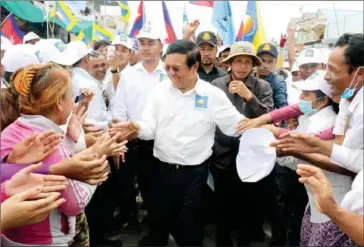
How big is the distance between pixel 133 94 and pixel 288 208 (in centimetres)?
165

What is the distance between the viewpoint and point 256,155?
2.36m

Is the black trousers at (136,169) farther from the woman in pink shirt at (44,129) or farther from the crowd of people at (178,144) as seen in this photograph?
the woman in pink shirt at (44,129)

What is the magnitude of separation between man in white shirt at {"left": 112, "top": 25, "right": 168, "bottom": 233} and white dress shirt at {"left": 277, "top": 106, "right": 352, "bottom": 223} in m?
1.38

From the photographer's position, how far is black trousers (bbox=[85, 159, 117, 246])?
10.8 feet

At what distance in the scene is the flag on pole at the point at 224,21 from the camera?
510 cm

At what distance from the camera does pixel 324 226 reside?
1.91 m

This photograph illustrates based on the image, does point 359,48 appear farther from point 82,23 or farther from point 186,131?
point 82,23

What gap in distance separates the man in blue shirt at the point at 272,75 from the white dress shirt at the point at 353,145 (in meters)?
1.76

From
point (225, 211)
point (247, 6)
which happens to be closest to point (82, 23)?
point (247, 6)

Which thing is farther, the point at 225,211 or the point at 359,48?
the point at 225,211

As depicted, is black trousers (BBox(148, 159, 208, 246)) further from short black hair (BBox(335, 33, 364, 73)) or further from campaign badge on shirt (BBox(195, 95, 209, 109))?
short black hair (BBox(335, 33, 364, 73))

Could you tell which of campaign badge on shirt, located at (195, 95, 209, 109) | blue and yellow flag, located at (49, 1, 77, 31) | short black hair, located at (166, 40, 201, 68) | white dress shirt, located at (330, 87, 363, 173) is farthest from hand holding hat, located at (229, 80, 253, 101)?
blue and yellow flag, located at (49, 1, 77, 31)

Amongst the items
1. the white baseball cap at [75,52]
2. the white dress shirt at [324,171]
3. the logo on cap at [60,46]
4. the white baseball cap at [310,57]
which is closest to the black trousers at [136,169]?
the white baseball cap at [75,52]

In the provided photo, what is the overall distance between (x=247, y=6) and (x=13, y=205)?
453 centimetres
